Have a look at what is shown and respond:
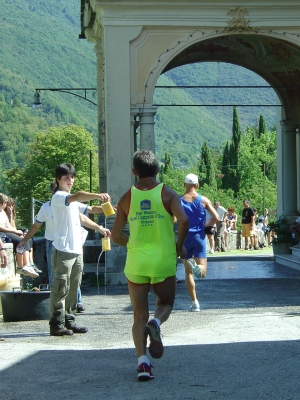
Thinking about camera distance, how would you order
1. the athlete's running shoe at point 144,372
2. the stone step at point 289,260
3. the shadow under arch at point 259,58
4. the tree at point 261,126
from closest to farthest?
the athlete's running shoe at point 144,372 < the stone step at point 289,260 < the shadow under arch at point 259,58 < the tree at point 261,126

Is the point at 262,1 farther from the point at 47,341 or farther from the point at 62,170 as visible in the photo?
the point at 47,341

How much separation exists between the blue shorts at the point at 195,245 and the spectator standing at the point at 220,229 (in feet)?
60.8

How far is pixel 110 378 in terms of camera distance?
24.6 feet

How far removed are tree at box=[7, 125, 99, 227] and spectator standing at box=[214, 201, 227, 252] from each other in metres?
61.7

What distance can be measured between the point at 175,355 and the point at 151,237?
5.29ft

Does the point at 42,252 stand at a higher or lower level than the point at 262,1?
lower

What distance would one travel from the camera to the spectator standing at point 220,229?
31219mm

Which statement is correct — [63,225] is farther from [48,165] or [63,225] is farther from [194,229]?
[48,165]

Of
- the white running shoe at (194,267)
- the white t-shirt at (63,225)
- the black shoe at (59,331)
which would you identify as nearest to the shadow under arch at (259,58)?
the white running shoe at (194,267)

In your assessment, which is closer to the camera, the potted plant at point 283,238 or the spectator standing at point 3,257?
the spectator standing at point 3,257

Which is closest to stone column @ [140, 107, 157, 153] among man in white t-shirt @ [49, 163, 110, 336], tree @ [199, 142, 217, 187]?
man in white t-shirt @ [49, 163, 110, 336]

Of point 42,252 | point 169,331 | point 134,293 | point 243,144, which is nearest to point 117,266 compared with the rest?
point 42,252

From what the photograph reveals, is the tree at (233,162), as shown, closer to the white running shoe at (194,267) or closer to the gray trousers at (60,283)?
the white running shoe at (194,267)

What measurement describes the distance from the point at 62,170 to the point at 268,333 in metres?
2.83
